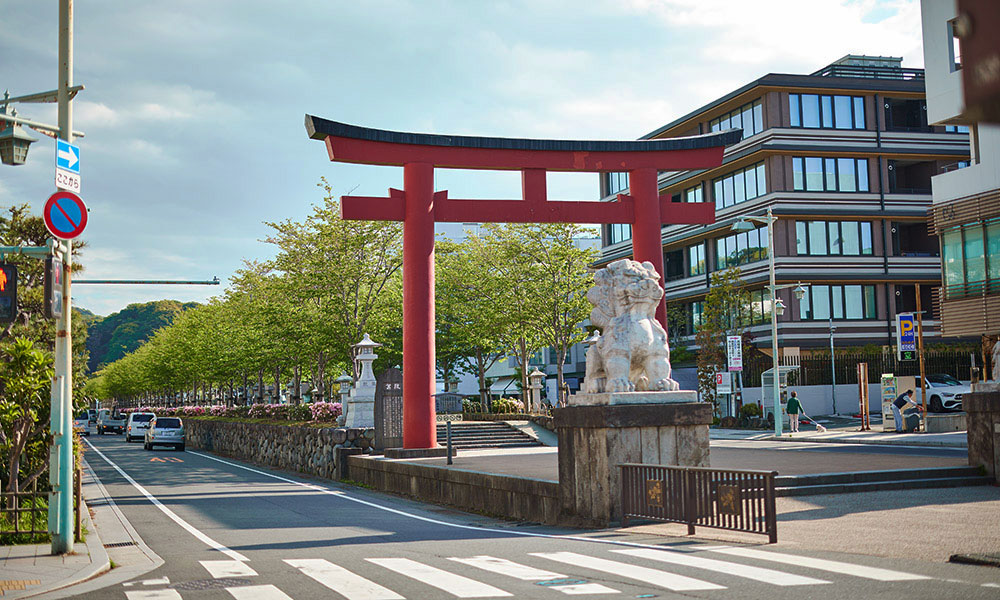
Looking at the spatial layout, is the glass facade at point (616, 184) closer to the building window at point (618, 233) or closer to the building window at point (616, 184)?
the building window at point (616, 184)

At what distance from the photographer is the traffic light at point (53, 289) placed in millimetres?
10805

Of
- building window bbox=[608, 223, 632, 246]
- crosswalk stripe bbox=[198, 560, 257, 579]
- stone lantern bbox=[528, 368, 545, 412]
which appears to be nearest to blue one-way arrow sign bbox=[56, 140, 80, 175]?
crosswalk stripe bbox=[198, 560, 257, 579]

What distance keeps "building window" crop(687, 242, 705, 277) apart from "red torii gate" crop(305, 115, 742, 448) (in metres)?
35.5

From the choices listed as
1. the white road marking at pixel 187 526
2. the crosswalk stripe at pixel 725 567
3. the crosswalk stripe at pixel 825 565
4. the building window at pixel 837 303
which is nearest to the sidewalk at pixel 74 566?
the white road marking at pixel 187 526

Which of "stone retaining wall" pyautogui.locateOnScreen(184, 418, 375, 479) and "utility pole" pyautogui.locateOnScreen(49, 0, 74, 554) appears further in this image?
"stone retaining wall" pyautogui.locateOnScreen(184, 418, 375, 479)

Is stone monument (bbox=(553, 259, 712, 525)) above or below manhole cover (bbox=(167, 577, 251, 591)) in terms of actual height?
above

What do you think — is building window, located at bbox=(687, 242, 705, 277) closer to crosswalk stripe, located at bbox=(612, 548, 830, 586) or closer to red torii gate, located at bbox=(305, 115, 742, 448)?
red torii gate, located at bbox=(305, 115, 742, 448)

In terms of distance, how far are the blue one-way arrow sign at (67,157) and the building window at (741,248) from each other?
148 feet

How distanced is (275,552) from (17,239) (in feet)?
52.4

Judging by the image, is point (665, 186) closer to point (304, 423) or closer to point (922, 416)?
point (922, 416)

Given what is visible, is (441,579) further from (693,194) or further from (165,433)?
(693,194)

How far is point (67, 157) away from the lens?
36.5 ft

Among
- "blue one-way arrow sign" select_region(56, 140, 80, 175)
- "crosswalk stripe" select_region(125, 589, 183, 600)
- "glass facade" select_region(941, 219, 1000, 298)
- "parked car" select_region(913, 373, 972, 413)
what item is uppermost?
"glass facade" select_region(941, 219, 1000, 298)

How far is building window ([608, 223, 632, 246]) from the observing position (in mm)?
66062
